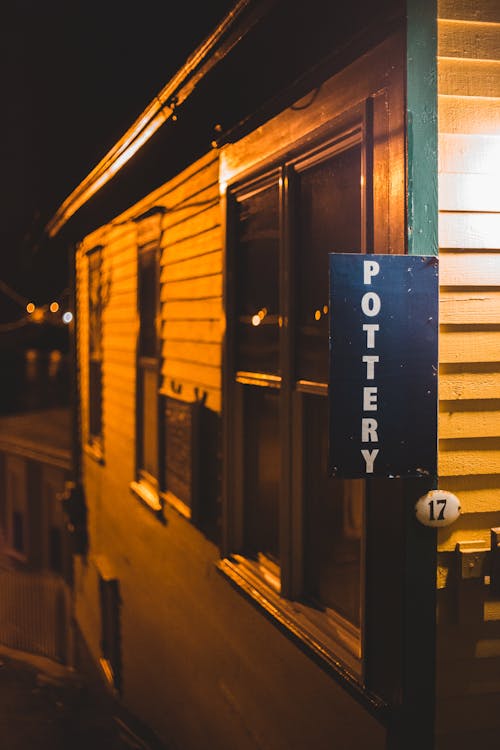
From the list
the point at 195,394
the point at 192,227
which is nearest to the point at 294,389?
the point at 195,394

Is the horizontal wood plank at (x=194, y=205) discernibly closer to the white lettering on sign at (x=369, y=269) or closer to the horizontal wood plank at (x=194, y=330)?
the horizontal wood plank at (x=194, y=330)

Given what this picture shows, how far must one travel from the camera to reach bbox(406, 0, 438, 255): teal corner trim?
10.4ft

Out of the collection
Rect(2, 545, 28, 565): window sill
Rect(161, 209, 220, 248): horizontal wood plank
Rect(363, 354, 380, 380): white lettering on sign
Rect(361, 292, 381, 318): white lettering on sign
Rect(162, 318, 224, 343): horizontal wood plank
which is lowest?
Rect(2, 545, 28, 565): window sill

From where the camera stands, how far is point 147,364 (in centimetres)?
748

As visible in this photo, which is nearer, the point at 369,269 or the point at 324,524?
the point at 369,269

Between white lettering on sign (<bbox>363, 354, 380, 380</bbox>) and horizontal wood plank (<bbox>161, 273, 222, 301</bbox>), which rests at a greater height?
horizontal wood plank (<bbox>161, 273, 222, 301</bbox>)

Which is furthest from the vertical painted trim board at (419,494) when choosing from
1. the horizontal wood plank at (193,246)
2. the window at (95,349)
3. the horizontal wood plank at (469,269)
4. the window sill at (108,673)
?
the window at (95,349)

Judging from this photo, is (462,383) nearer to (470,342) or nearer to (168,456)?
(470,342)

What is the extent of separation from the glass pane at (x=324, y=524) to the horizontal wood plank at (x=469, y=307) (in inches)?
42.4

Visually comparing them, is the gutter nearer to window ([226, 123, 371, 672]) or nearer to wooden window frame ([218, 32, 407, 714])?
wooden window frame ([218, 32, 407, 714])

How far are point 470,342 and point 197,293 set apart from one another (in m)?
2.98

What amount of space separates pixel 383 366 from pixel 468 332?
45cm

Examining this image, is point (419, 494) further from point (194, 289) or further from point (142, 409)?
point (142, 409)

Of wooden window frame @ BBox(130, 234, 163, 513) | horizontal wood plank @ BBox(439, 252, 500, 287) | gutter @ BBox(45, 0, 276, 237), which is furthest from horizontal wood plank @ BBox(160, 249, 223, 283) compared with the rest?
horizontal wood plank @ BBox(439, 252, 500, 287)
